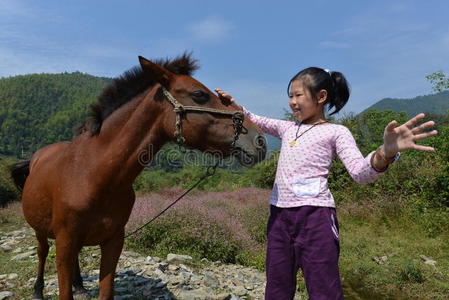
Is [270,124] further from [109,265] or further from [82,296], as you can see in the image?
[82,296]

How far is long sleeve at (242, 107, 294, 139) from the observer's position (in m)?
2.64

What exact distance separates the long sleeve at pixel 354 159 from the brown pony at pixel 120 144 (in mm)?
590

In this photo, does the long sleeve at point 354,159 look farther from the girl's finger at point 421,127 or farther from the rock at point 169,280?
the rock at point 169,280

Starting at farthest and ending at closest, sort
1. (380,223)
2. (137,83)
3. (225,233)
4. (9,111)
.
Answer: (9,111) → (380,223) → (225,233) → (137,83)

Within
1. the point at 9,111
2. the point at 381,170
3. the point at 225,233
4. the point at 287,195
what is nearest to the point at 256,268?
the point at 225,233

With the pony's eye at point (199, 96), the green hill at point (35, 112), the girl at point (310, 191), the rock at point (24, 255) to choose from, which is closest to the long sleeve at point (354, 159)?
the girl at point (310, 191)

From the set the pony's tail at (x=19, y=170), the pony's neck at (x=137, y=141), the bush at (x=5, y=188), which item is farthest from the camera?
the bush at (x=5, y=188)

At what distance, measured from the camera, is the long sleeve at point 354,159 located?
1.74m

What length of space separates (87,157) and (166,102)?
0.85m

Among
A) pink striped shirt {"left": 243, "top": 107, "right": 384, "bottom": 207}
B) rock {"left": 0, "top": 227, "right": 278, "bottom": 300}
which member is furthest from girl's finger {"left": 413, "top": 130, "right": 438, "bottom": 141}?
rock {"left": 0, "top": 227, "right": 278, "bottom": 300}

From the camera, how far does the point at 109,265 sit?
297 cm

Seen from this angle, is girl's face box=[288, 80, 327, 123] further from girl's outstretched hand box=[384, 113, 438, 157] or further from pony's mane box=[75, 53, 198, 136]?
pony's mane box=[75, 53, 198, 136]

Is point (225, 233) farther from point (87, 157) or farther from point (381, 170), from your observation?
point (381, 170)

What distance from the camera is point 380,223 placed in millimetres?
10086
